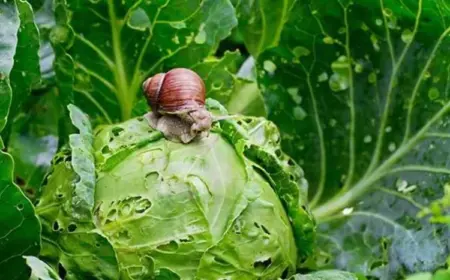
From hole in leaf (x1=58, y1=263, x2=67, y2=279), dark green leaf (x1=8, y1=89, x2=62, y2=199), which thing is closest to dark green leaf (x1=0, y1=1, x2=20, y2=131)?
hole in leaf (x1=58, y1=263, x2=67, y2=279)

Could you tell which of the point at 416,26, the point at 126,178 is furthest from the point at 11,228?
the point at 416,26

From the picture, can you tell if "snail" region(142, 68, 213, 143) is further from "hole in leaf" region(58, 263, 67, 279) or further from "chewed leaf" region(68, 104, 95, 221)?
"hole in leaf" region(58, 263, 67, 279)

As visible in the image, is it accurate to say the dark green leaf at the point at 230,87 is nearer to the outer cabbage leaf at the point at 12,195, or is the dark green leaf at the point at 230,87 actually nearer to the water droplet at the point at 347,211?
the water droplet at the point at 347,211

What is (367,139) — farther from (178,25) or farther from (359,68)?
(178,25)

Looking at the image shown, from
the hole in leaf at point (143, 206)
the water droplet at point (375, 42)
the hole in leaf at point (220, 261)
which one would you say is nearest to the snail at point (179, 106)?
the hole in leaf at point (143, 206)

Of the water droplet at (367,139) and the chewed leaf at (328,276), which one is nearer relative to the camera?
the chewed leaf at (328,276)
